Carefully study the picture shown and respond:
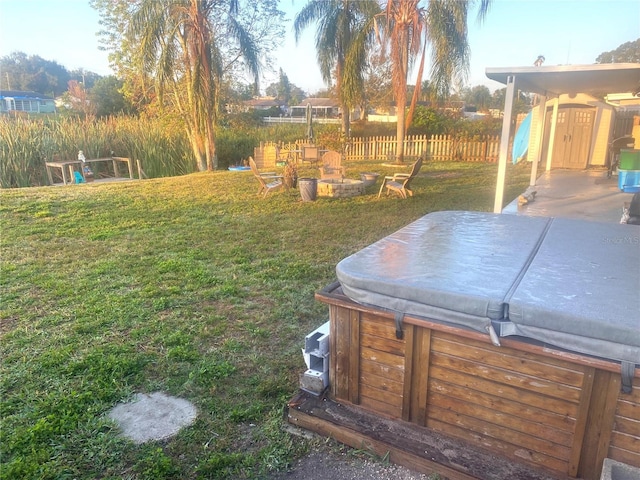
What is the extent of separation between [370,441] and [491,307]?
951 millimetres

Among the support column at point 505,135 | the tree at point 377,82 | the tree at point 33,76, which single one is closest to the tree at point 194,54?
the tree at point 377,82

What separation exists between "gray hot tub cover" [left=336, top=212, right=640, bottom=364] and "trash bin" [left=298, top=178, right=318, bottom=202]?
566 centimetres

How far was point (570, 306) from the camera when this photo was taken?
171cm

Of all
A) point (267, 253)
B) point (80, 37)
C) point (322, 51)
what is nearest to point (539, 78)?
point (267, 253)

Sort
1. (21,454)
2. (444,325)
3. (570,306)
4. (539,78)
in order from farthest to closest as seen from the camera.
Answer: (539,78) < (21,454) < (444,325) < (570,306)

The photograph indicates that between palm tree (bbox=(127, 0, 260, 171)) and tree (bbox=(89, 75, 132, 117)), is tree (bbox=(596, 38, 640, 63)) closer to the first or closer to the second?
palm tree (bbox=(127, 0, 260, 171))

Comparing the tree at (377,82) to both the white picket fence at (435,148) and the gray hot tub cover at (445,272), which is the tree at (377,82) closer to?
the white picket fence at (435,148)

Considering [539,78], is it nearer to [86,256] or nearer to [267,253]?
[267,253]

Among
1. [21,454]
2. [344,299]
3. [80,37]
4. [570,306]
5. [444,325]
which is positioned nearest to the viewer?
[570,306]

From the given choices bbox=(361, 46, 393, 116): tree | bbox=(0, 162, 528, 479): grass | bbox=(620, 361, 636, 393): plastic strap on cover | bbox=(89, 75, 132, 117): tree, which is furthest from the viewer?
bbox=(89, 75, 132, 117): tree

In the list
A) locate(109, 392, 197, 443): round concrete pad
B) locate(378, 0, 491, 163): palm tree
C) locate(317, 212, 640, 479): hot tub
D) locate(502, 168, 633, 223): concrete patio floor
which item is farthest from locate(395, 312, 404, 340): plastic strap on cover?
locate(378, 0, 491, 163): palm tree

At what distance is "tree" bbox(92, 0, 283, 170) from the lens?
12328 mm

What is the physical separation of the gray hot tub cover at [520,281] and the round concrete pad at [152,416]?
124 centimetres

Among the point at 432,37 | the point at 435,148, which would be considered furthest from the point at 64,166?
the point at 435,148
